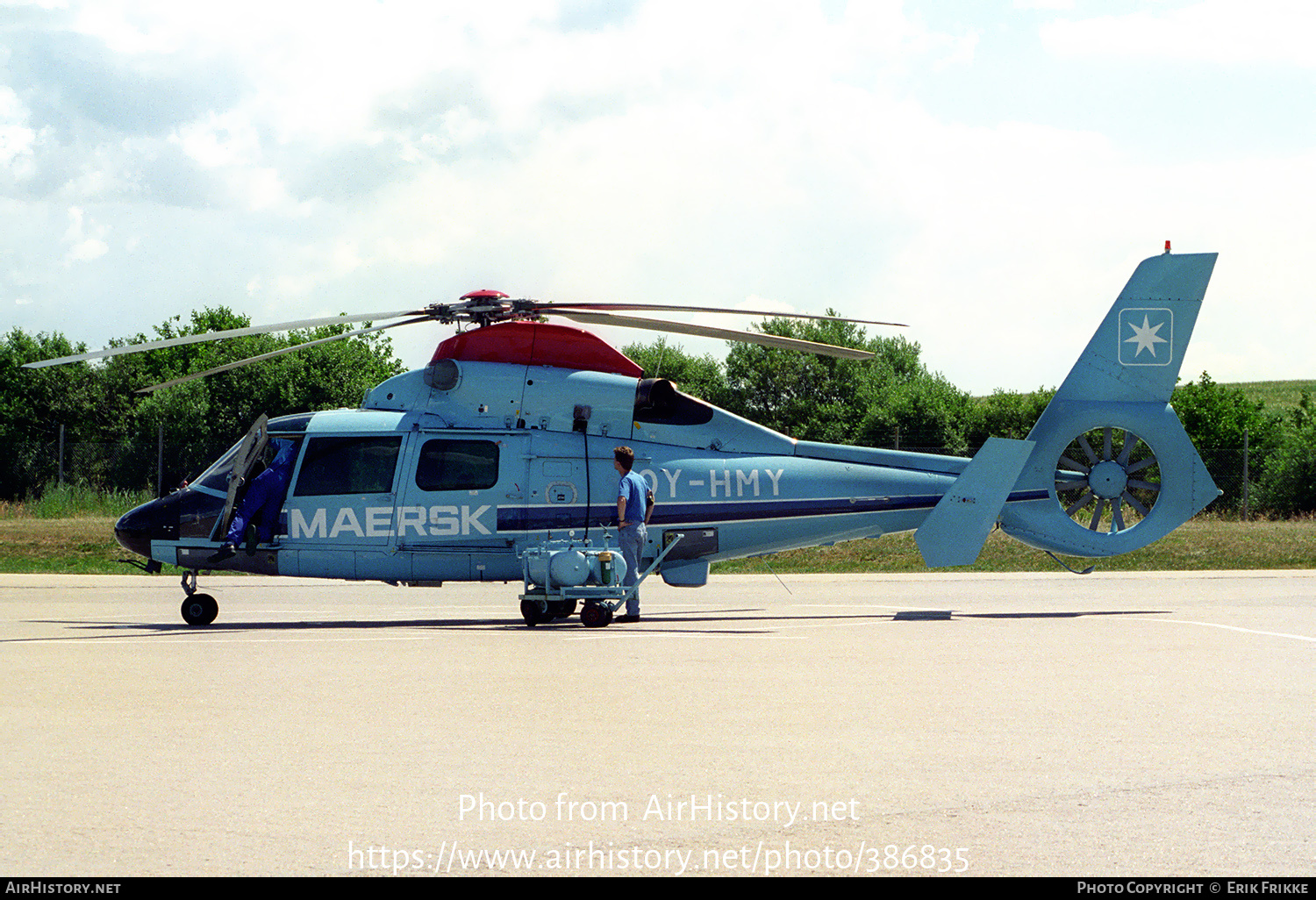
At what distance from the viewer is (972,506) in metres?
15.2

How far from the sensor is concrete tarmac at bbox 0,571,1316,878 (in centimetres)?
466

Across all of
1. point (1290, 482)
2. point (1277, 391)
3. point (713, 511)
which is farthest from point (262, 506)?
point (1277, 391)

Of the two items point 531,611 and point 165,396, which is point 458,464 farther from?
point 165,396

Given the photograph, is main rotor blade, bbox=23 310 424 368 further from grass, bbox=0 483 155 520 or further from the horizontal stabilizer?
grass, bbox=0 483 155 520

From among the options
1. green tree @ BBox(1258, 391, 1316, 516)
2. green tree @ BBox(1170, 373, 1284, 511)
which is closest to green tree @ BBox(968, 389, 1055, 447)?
green tree @ BBox(1170, 373, 1284, 511)

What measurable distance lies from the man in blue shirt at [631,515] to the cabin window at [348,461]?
286 centimetres

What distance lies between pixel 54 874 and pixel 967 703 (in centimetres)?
559

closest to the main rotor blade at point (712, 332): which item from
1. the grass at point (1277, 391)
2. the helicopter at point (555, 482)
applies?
the helicopter at point (555, 482)

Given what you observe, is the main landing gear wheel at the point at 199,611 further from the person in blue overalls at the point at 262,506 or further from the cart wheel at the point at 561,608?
the cart wheel at the point at 561,608

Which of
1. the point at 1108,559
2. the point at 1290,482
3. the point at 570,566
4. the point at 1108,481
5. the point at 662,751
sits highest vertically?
the point at 1108,481

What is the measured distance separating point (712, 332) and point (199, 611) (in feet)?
21.5

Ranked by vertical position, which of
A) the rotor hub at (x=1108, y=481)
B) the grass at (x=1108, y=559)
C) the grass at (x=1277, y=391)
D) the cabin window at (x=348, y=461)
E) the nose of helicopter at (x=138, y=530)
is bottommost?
the grass at (x=1108, y=559)

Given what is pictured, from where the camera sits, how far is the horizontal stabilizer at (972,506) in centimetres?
1513

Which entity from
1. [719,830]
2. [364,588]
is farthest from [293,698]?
[364,588]
